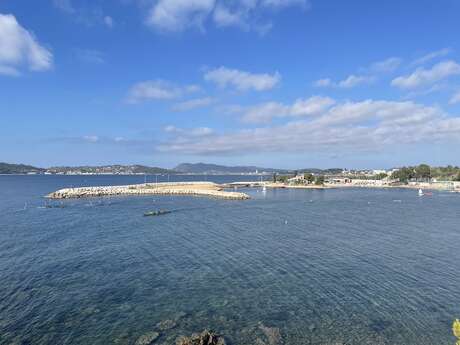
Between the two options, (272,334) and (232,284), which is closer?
(272,334)

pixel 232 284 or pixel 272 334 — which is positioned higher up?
pixel 232 284

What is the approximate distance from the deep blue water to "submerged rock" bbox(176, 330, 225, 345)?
0.74m

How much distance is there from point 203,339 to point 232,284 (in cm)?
1146

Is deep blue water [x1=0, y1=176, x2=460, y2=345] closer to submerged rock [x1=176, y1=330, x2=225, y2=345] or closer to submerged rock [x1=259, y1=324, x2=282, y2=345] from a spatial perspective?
submerged rock [x1=259, y1=324, x2=282, y2=345]

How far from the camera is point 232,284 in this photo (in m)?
32.9

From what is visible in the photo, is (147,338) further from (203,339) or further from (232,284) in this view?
(232,284)

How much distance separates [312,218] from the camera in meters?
77.9

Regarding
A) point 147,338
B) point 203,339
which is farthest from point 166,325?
point 203,339

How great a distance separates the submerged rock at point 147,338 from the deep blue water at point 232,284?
62cm

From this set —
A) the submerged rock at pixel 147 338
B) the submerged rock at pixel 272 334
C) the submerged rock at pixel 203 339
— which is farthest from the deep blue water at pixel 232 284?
the submerged rock at pixel 203 339

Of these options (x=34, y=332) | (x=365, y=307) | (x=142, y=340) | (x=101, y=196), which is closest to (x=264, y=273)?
(x=365, y=307)

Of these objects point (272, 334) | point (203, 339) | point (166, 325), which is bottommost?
point (272, 334)

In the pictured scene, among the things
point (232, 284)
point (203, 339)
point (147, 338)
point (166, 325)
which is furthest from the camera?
point (232, 284)

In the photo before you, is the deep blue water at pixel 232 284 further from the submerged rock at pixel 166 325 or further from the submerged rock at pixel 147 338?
the submerged rock at pixel 147 338
